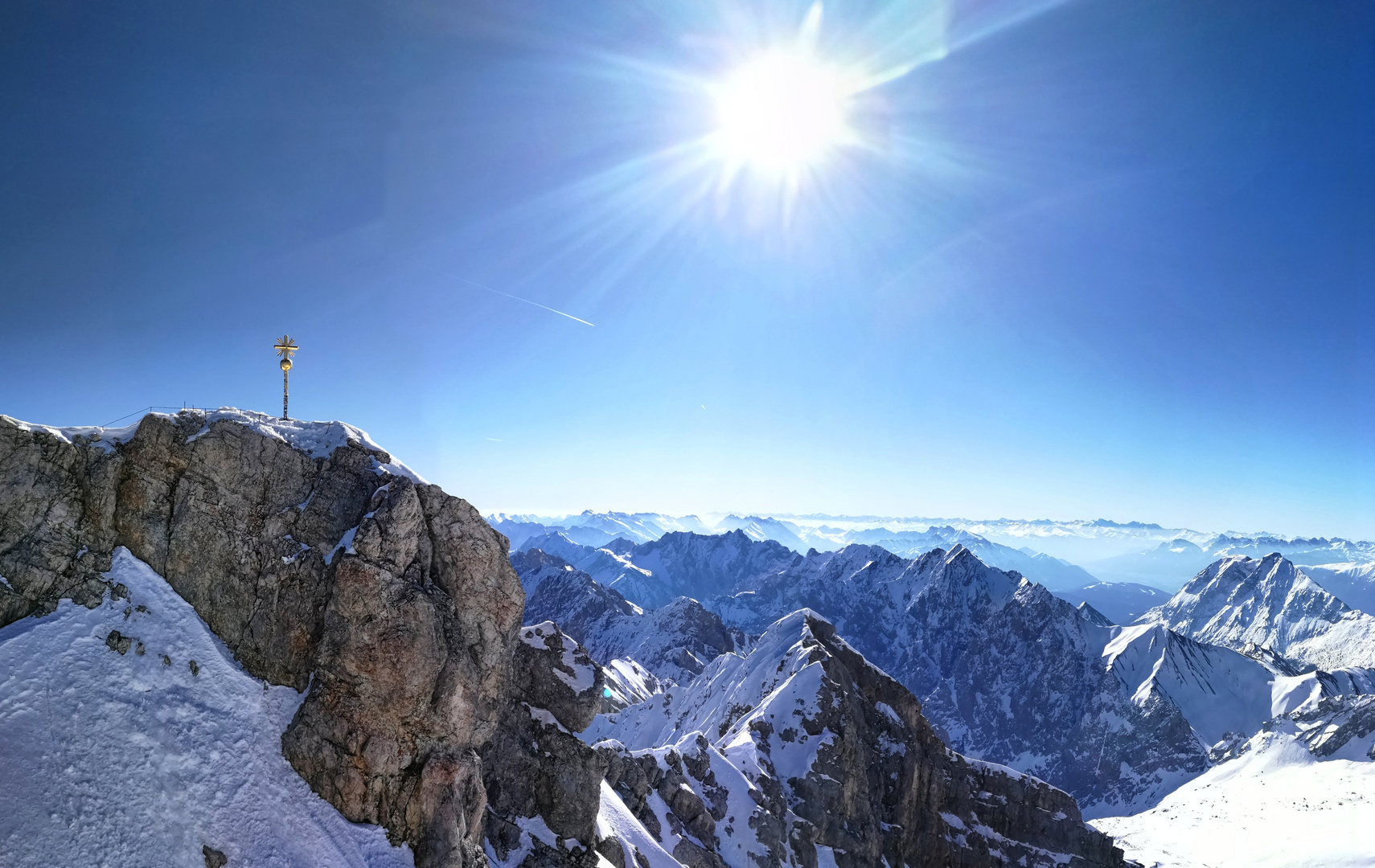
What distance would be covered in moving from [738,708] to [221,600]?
119765mm

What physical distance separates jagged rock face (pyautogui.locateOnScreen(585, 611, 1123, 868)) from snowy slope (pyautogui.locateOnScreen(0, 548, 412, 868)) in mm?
48186

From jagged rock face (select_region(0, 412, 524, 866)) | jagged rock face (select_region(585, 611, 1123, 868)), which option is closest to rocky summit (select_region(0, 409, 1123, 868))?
jagged rock face (select_region(0, 412, 524, 866))

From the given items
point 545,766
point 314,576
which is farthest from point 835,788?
point 314,576

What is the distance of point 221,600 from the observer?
36812mm

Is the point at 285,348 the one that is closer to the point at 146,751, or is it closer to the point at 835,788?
the point at 146,751

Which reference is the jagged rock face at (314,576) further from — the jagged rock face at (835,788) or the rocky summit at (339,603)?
the jagged rock face at (835,788)

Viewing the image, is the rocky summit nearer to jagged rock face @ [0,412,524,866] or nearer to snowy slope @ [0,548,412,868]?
jagged rock face @ [0,412,524,866]

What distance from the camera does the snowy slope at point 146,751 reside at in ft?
88.5

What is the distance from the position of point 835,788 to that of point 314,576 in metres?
95.5

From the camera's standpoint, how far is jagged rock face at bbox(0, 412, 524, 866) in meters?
34.1

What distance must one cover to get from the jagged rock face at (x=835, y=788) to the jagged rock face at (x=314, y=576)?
43247 mm

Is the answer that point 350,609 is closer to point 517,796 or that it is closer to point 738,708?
point 517,796

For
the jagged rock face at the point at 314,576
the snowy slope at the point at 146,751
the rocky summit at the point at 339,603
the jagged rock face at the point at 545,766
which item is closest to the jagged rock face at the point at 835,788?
the jagged rock face at the point at 545,766

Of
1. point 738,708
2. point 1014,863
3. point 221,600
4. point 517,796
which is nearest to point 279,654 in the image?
point 221,600
